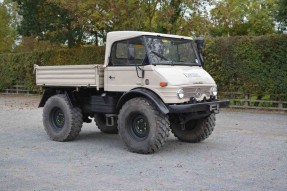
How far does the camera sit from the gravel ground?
5.76m

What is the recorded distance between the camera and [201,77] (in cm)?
820

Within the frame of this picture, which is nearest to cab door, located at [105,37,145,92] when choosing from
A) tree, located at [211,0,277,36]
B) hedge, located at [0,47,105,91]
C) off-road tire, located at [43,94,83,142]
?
off-road tire, located at [43,94,83,142]

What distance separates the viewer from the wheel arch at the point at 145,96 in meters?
7.48


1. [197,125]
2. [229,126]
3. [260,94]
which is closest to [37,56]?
[260,94]

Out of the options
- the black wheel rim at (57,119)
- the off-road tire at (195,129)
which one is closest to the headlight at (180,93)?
the off-road tire at (195,129)

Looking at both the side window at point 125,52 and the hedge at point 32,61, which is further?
the hedge at point 32,61

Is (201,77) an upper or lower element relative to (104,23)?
lower

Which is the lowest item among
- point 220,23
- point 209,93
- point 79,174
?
point 79,174

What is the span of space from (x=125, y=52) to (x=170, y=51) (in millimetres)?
901

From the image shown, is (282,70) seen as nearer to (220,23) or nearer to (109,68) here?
(220,23)

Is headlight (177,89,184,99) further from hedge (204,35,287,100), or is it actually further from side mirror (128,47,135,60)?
hedge (204,35,287,100)

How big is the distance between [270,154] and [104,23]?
13.4m

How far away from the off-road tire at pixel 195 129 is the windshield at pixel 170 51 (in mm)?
1225

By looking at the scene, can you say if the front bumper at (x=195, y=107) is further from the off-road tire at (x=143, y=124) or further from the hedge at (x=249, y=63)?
the hedge at (x=249, y=63)
